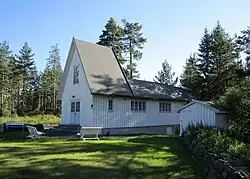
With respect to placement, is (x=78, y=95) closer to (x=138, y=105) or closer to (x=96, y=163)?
(x=138, y=105)

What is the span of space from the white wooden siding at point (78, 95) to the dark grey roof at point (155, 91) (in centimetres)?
440

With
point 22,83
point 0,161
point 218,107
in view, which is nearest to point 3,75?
point 22,83

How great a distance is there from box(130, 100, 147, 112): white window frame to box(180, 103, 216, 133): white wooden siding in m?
6.33

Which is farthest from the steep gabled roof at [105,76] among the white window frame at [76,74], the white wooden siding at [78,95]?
the white window frame at [76,74]

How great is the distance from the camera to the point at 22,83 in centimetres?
5978

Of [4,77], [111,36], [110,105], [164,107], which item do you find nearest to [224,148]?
[110,105]

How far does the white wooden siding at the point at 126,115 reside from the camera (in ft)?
72.9

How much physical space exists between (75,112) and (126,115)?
4.23m

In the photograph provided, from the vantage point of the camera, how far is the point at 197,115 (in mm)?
17781

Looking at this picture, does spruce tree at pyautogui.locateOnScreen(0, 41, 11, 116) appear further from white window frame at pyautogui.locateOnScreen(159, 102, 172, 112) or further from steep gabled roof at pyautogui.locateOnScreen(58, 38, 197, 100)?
white window frame at pyautogui.locateOnScreen(159, 102, 172, 112)

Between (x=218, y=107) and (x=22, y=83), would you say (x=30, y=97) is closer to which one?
(x=22, y=83)

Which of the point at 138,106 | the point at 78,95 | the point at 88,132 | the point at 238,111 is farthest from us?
the point at 138,106

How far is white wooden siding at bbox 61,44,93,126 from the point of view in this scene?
22188mm

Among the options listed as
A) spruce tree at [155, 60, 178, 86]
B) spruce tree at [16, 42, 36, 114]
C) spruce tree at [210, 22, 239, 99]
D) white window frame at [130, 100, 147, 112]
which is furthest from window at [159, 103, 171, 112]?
spruce tree at [16, 42, 36, 114]
